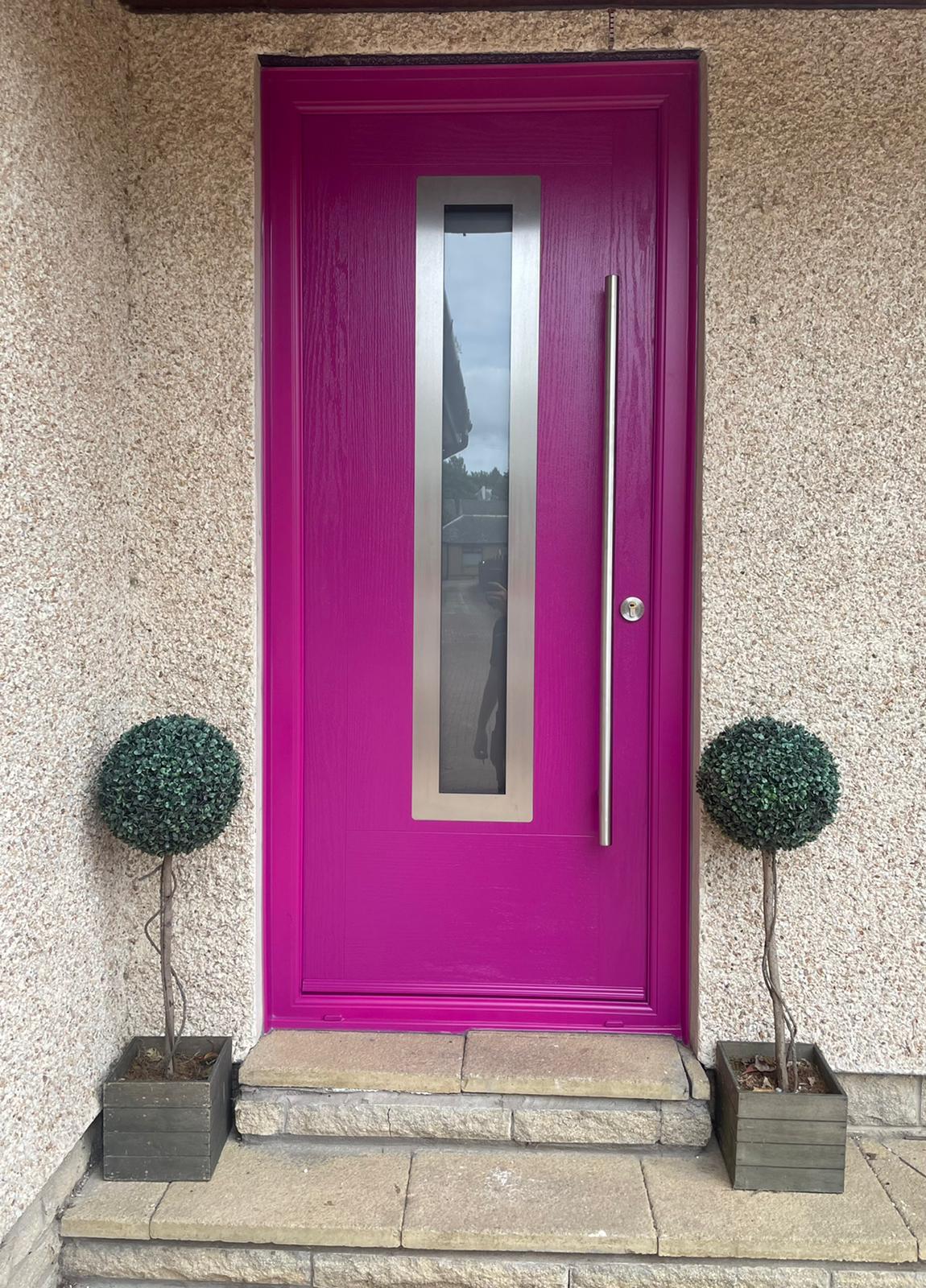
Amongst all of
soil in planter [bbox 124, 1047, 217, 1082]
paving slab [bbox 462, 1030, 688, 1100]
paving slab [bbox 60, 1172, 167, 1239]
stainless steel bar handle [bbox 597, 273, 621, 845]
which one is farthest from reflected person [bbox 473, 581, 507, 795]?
paving slab [bbox 60, 1172, 167, 1239]

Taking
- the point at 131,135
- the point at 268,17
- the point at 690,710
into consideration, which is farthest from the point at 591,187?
the point at 690,710

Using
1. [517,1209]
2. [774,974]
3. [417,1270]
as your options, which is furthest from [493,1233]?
[774,974]

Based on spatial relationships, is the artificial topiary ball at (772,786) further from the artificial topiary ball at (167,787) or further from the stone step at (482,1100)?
the artificial topiary ball at (167,787)

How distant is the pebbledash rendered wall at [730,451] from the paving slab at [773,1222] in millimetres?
317

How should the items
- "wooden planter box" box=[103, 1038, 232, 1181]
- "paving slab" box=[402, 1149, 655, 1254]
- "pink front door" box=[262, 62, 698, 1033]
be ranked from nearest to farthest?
"paving slab" box=[402, 1149, 655, 1254], "wooden planter box" box=[103, 1038, 232, 1181], "pink front door" box=[262, 62, 698, 1033]

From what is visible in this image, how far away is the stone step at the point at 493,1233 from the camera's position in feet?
5.62

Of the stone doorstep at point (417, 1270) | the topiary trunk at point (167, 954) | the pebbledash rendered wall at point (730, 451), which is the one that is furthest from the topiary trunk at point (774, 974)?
the topiary trunk at point (167, 954)

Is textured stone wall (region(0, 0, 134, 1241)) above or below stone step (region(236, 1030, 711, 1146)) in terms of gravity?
above

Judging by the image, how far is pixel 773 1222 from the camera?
1.74 m

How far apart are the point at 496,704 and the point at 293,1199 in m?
1.16

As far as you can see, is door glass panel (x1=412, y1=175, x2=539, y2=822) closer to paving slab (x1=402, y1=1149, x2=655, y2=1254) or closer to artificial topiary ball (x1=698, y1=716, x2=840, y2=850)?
artificial topiary ball (x1=698, y1=716, x2=840, y2=850)

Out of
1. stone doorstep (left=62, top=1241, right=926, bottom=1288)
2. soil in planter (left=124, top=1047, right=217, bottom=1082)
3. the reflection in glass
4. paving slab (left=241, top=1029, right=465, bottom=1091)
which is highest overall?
the reflection in glass

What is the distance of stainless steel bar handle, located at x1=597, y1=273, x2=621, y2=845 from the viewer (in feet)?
6.72

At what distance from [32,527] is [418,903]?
4.12 feet
